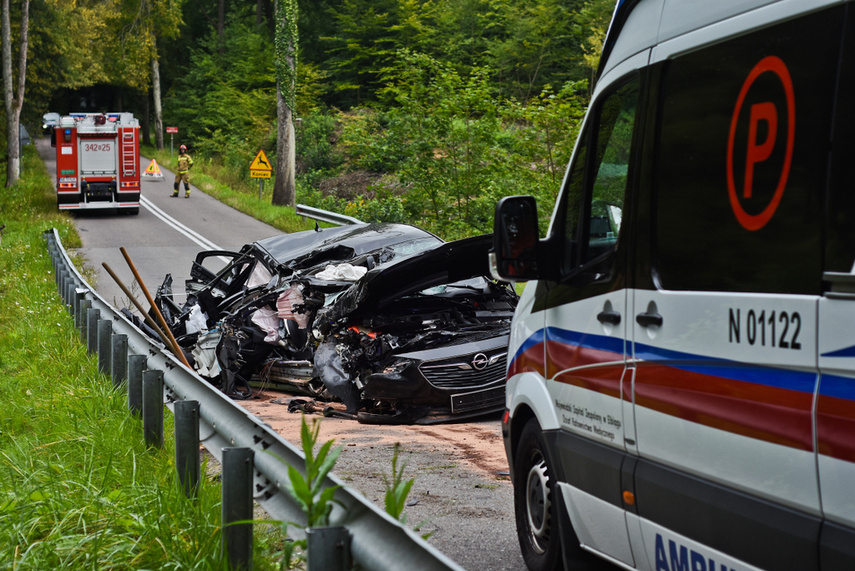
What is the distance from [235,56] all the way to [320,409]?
170 feet

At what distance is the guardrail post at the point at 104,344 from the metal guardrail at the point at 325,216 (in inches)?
524

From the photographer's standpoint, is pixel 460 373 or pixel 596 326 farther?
pixel 460 373

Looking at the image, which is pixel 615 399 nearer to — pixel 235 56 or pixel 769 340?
pixel 769 340

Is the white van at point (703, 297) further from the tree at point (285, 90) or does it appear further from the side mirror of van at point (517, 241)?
the tree at point (285, 90)

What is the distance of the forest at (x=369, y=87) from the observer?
70.1ft

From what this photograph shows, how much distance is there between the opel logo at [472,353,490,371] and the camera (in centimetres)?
840

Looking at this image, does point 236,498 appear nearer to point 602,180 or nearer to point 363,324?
point 602,180

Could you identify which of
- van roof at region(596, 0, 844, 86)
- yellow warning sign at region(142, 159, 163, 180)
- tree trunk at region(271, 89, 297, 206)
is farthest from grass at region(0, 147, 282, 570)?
yellow warning sign at region(142, 159, 163, 180)

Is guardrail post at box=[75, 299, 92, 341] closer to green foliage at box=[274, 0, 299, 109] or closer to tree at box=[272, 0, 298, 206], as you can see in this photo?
green foliage at box=[274, 0, 299, 109]

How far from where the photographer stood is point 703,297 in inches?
114

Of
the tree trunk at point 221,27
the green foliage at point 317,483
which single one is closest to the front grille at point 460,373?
the green foliage at point 317,483

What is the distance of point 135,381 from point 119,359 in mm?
1235

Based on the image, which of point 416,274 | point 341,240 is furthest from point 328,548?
→ point 341,240

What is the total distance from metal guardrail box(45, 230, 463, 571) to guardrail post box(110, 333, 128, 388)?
71cm
